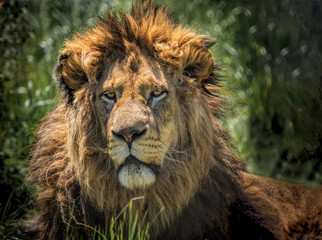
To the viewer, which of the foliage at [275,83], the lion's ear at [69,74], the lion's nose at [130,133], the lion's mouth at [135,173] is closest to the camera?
the lion's nose at [130,133]

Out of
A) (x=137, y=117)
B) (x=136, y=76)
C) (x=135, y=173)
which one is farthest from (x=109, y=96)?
(x=135, y=173)

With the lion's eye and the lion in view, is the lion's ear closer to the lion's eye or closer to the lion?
the lion

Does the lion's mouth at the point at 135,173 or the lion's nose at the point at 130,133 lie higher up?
the lion's nose at the point at 130,133

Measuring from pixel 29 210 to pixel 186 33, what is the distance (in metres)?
2.60

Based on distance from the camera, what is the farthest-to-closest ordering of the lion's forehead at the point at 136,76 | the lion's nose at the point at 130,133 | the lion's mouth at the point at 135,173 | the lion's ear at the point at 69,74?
the lion's ear at the point at 69,74
the lion's forehead at the point at 136,76
the lion's mouth at the point at 135,173
the lion's nose at the point at 130,133

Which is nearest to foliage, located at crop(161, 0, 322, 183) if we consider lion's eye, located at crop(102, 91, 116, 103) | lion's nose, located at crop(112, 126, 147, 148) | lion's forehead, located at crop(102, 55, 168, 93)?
lion's forehead, located at crop(102, 55, 168, 93)

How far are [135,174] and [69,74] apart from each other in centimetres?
89

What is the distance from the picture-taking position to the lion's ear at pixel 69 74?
11.4ft

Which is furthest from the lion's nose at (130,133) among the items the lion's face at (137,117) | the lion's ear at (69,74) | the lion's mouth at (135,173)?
the lion's ear at (69,74)

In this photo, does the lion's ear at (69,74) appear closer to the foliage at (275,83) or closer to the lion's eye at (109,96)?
the lion's eye at (109,96)

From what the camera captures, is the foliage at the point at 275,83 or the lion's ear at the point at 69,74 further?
the foliage at the point at 275,83

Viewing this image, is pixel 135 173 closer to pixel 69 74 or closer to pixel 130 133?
pixel 130 133

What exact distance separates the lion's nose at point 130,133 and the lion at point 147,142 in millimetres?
38

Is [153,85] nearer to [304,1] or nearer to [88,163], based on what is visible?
[88,163]
